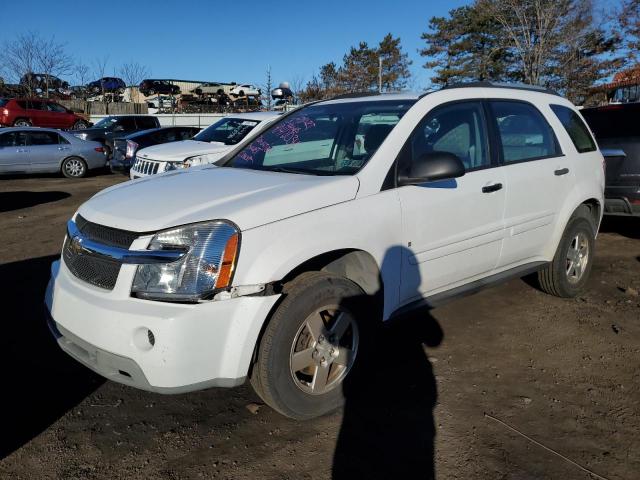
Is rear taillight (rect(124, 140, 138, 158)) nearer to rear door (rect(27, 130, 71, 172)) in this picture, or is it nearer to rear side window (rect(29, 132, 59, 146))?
rear door (rect(27, 130, 71, 172))

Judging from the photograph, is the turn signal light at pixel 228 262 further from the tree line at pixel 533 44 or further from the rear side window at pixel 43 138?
the tree line at pixel 533 44

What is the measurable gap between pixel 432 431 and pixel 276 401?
0.86 meters

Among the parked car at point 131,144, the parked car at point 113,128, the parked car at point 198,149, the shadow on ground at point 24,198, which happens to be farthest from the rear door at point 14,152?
the parked car at point 198,149

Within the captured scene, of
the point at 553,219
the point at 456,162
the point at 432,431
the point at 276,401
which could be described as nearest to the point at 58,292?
the point at 276,401

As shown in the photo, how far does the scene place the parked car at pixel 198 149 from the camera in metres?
8.41

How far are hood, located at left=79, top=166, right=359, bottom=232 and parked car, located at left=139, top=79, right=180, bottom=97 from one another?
31445mm

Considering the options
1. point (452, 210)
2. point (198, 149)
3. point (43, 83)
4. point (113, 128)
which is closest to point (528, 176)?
point (452, 210)

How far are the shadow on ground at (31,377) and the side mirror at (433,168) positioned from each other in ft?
7.81

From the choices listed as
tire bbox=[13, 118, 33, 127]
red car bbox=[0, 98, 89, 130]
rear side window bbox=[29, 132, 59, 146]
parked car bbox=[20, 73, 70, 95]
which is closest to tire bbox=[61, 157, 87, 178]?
rear side window bbox=[29, 132, 59, 146]

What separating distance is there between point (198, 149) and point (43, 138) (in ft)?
25.9

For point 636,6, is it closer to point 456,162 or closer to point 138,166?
point 138,166

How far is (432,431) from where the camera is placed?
292 cm

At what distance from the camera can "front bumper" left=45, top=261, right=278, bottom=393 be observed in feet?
8.27

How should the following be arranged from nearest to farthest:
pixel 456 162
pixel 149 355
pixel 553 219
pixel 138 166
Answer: pixel 149 355, pixel 456 162, pixel 553 219, pixel 138 166
